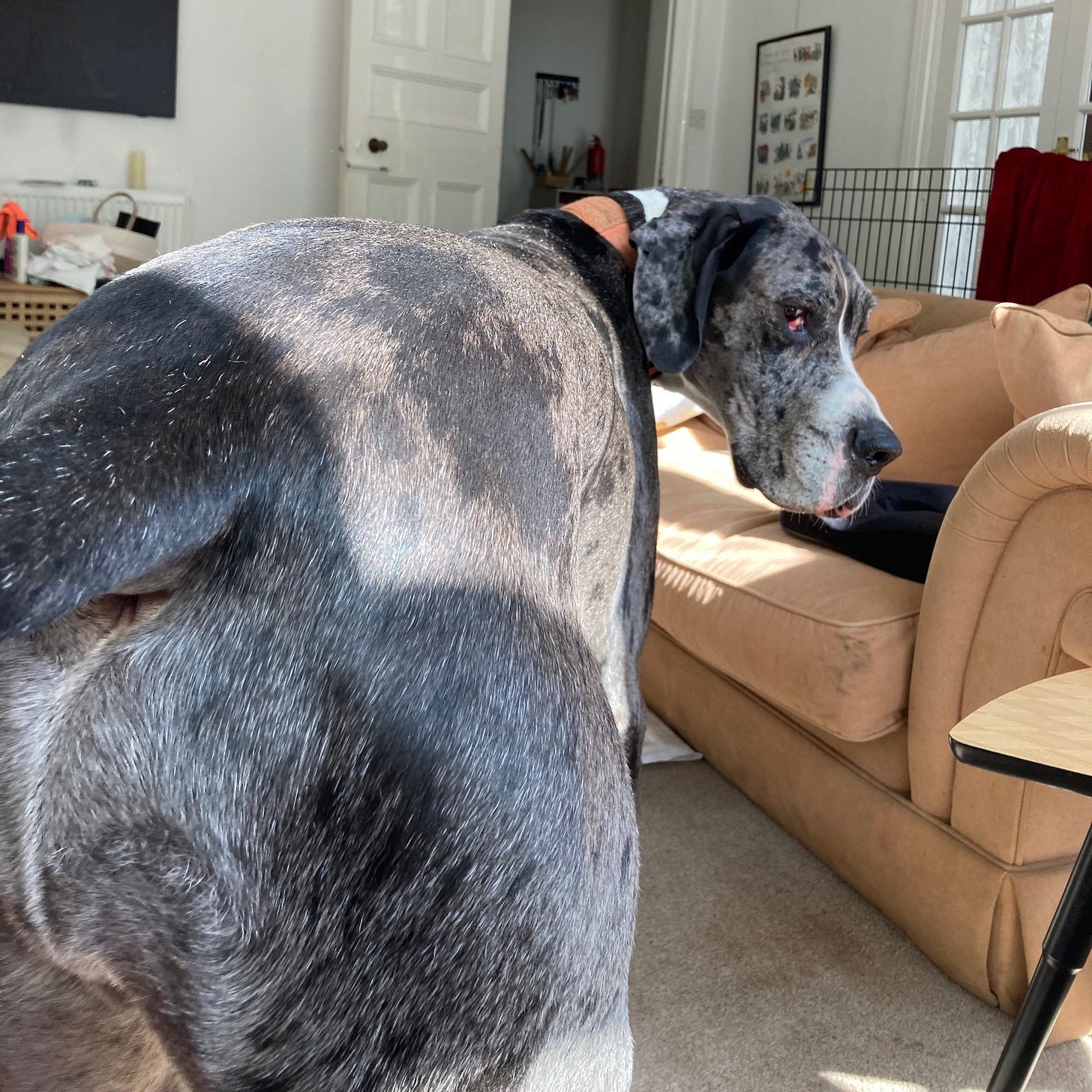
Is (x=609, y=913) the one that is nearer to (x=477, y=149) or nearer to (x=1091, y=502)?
(x=1091, y=502)

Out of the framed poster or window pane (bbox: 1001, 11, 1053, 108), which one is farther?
the framed poster

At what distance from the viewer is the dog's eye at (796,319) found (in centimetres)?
132

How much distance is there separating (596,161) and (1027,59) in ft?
13.1

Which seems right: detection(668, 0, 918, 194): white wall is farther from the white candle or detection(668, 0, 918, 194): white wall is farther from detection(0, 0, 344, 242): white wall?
the white candle

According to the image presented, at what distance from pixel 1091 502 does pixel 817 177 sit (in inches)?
166

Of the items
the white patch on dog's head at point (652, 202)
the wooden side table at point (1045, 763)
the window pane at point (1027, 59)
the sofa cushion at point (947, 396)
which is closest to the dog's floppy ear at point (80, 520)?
the wooden side table at point (1045, 763)

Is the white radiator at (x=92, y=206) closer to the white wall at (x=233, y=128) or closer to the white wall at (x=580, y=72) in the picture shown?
the white wall at (x=233, y=128)

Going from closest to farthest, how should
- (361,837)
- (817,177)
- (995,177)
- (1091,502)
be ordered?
1. (361,837)
2. (1091,502)
3. (995,177)
4. (817,177)

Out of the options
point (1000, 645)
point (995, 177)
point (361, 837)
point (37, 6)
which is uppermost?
point (37, 6)

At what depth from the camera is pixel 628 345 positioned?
122cm

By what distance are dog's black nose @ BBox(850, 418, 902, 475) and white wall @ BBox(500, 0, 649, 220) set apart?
6947 millimetres

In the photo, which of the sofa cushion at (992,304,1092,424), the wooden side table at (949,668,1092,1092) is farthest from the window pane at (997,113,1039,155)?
the wooden side table at (949,668,1092,1092)

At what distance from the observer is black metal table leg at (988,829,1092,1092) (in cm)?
102

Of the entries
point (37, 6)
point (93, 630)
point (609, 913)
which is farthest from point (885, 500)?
point (37, 6)
